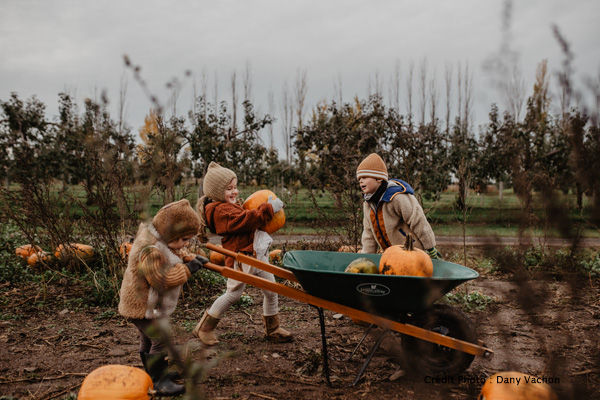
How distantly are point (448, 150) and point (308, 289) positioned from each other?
47.7ft

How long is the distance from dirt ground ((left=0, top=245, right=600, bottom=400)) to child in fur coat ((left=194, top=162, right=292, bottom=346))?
0.15 meters

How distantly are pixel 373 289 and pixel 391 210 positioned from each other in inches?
46.0

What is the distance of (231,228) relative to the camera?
359cm

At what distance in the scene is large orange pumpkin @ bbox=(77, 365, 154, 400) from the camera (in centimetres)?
219

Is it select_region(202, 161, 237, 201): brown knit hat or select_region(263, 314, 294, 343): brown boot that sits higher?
select_region(202, 161, 237, 201): brown knit hat

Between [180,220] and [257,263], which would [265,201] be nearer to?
[257,263]

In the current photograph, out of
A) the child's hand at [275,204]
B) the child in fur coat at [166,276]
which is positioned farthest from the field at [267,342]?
the child's hand at [275,204]

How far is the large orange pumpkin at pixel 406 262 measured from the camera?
2.66m

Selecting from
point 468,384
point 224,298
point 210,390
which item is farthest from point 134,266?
point 468,384

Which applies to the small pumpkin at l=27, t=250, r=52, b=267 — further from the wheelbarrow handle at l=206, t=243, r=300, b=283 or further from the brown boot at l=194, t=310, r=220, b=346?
the wheelbarrow handle at l=206, t=243, r=300, b=283

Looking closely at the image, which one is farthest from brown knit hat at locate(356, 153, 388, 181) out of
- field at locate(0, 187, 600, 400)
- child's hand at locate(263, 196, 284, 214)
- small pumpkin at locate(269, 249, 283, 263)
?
small pumpkin at locate(269, 249, 283, 263)

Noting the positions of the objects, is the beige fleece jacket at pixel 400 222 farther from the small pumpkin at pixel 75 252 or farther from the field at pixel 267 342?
the small pumpkin at pixel 75 252

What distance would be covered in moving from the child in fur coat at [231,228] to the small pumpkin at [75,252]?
225 cm

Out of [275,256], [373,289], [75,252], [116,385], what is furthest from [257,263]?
[275,256]
